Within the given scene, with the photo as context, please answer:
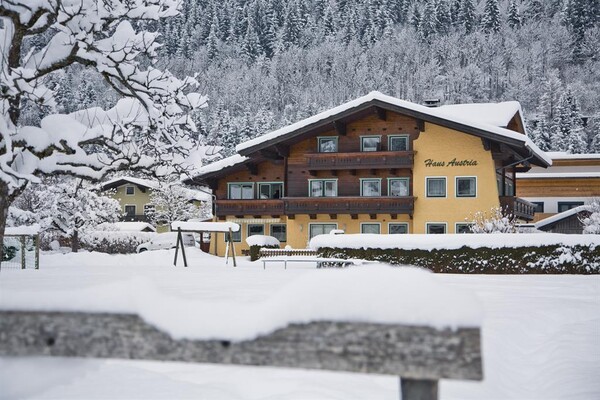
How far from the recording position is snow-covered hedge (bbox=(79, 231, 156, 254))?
43669 millimetres

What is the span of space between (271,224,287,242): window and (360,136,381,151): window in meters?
7.77

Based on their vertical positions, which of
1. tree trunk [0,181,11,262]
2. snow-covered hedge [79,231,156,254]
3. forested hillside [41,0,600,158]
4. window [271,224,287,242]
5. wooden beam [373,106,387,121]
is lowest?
snow-covered hedge [79,231,156,254]

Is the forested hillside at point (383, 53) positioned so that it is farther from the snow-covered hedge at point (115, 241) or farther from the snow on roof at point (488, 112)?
the snow on roof at point (488, 112)

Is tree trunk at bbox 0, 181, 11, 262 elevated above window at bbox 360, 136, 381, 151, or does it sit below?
below

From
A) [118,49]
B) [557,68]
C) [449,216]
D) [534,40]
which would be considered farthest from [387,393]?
[534,40]

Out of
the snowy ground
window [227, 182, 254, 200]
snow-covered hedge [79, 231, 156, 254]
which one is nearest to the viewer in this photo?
the snowy ground

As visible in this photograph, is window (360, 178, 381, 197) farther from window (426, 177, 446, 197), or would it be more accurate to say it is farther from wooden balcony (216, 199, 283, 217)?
wooden balcony (216, 199, 283, 217)

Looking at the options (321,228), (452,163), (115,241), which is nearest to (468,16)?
(115,241)

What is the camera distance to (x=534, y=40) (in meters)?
134

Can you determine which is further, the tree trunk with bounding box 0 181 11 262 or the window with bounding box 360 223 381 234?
the window with bounding box 360 223 381 234

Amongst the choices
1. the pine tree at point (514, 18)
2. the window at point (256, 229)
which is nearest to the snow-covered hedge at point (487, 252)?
the window at point (256, 229)

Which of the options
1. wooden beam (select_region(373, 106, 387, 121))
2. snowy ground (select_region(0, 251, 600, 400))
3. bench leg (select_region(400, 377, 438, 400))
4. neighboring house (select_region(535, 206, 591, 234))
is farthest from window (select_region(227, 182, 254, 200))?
bench leg (select_region(400, 377, 438, 400))

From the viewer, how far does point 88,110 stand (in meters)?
8.59

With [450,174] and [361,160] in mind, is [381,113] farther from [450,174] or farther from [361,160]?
[450,174]
